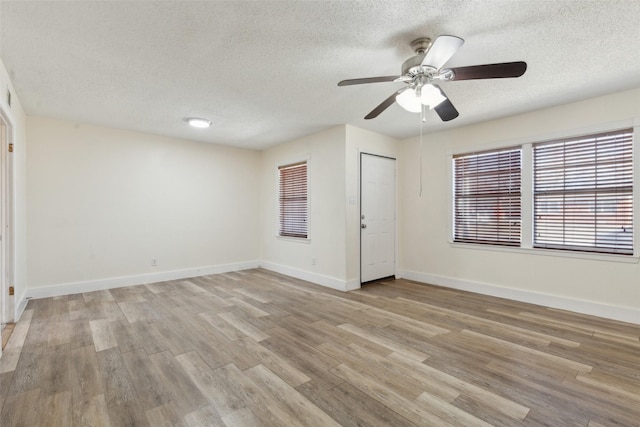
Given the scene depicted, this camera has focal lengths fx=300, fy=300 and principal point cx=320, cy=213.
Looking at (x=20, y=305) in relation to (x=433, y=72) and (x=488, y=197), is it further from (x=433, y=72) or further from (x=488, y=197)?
(x=488, y=197)

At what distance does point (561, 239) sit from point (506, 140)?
57.3 inches

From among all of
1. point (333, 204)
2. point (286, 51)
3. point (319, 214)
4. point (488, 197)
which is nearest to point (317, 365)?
point (286, 51)

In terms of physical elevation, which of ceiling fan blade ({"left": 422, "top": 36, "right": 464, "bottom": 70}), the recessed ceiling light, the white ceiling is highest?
the white ceiling

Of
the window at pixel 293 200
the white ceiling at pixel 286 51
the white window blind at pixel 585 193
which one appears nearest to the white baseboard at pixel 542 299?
the white window blind at pixel 585 193

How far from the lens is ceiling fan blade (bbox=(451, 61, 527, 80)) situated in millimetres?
1955

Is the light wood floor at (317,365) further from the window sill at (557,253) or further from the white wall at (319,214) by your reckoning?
the white wall at (319,214)

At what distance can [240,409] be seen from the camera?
1.83 m

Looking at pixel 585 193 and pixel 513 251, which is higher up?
pixel 585 193

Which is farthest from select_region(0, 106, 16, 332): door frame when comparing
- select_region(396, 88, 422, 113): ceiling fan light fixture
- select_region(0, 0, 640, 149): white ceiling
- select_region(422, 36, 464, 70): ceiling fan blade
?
select_region(422, 36, 464, 70): ceiling fan blade

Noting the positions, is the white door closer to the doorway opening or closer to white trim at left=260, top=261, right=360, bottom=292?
white trim at left=260, top=261, right=360, bottom=292

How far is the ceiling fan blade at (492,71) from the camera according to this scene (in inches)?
77.0

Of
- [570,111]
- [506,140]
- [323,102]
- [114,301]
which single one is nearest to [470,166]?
[506,140]

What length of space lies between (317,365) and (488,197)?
138 inches

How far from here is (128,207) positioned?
16.0 feet
